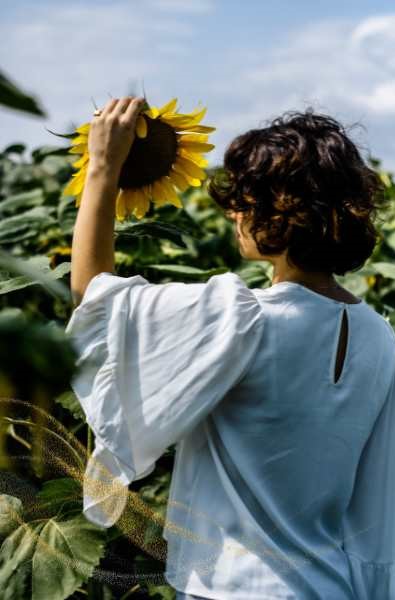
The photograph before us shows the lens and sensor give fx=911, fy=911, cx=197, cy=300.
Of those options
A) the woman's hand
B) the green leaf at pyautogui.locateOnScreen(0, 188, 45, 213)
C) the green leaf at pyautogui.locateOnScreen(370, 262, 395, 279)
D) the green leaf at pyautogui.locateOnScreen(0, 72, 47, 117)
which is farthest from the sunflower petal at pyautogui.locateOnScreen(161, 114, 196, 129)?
the green leaf at pyautogui.locateOnScreen(0, 188, 45, 213)

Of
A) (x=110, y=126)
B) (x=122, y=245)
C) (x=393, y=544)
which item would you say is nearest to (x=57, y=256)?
(x=122, y=245)

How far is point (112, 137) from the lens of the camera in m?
1.19

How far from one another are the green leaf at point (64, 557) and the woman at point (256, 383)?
324 millimetres

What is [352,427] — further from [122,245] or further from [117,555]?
Result: [122,245]

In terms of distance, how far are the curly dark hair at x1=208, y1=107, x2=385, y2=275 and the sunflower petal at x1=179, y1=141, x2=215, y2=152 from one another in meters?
0.06

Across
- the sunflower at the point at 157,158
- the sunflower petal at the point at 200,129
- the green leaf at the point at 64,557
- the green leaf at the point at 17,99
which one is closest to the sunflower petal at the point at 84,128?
the sunflower at the point at 157,158

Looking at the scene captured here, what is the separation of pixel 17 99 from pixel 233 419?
32.1 inches

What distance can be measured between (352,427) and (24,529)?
23.6 inches

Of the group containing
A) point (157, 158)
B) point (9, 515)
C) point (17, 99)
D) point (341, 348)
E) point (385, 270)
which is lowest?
point (9, 515)

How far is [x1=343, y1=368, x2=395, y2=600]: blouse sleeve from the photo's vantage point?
1289mm

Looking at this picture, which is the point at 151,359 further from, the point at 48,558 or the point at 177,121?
the point at 48,558

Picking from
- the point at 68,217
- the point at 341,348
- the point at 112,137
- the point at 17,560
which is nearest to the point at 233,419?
the point at 341,348

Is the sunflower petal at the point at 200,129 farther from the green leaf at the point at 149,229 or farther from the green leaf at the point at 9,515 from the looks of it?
the green leaf at the point at 9,515

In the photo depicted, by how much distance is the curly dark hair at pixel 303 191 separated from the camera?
1229 mm
